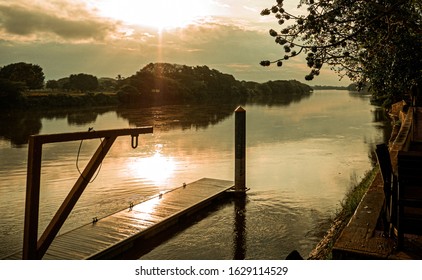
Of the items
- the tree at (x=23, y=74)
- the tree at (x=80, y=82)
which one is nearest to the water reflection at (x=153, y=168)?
the tree at (x=23, y=74)

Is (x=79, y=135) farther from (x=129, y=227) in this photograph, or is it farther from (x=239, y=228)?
(x=239, y=228)

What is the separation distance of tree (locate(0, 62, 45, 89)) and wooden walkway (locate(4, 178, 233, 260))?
58550mm

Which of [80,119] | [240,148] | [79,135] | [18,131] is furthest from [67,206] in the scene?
[80,119]

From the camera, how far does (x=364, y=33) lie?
21.5ft

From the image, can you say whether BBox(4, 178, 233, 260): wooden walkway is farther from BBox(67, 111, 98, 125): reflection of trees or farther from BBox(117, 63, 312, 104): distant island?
BBox(117, 63, 312, 104): distant island

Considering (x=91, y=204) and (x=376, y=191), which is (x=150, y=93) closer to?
(x=91, y=204)

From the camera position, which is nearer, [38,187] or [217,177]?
[38,187]

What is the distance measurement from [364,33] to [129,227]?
564cm

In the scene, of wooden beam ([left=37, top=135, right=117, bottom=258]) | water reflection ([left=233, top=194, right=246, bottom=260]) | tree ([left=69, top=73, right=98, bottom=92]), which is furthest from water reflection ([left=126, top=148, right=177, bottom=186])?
tree ([left=69, top=73, right=98, bottom=92])

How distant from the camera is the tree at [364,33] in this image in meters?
4.98

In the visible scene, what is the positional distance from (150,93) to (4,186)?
6607 centimetres

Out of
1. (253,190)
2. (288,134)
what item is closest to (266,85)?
(288,134)

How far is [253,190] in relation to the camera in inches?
451
